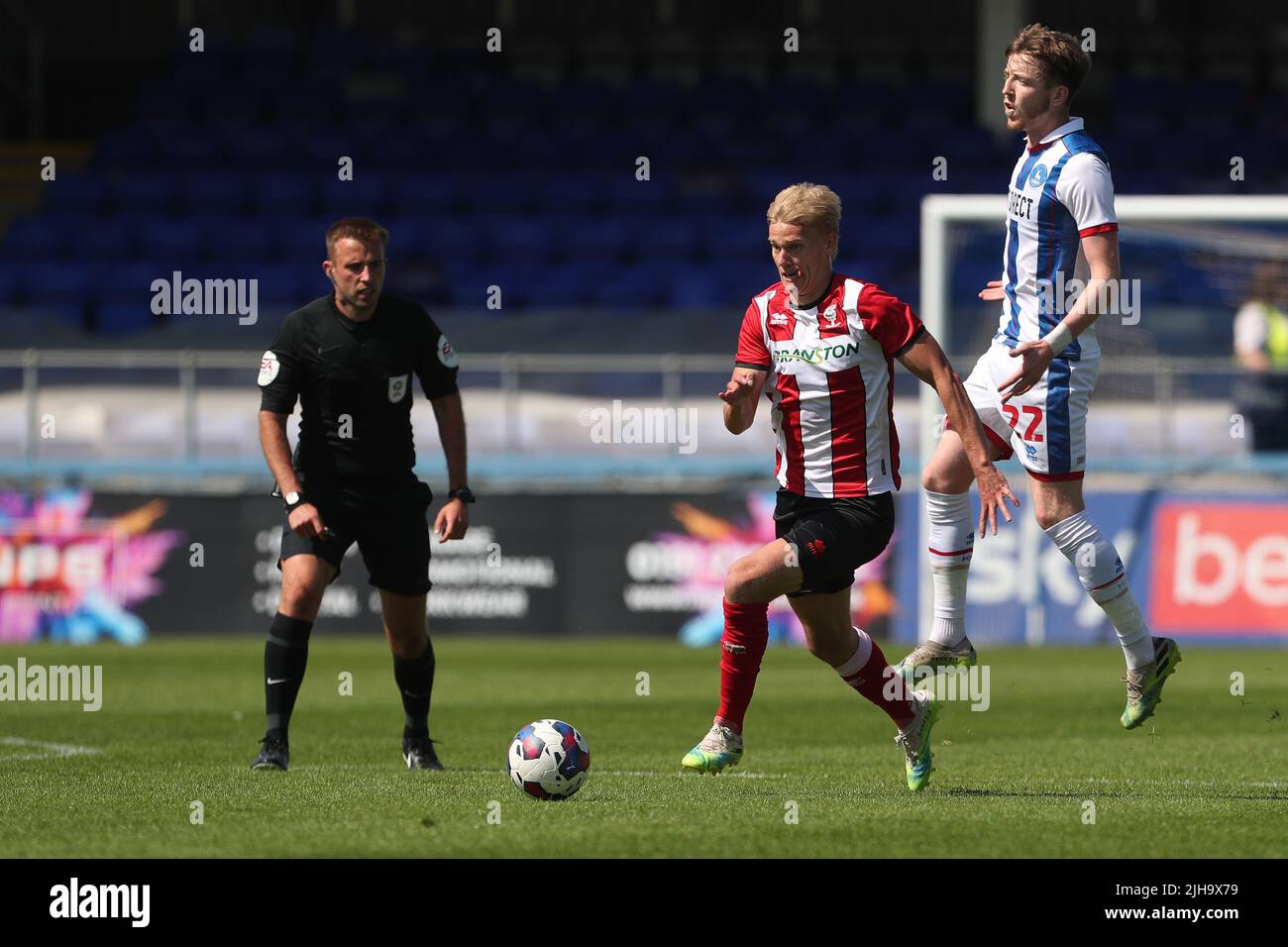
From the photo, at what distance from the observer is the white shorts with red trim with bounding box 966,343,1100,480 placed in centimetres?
744

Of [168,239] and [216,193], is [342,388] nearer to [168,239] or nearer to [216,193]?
[168,239]

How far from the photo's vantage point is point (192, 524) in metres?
17.4

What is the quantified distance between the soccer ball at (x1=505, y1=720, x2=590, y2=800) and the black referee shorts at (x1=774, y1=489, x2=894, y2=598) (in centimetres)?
93

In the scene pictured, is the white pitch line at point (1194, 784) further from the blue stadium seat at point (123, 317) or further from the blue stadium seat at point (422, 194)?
the blue stadium seat at point (422, 194)

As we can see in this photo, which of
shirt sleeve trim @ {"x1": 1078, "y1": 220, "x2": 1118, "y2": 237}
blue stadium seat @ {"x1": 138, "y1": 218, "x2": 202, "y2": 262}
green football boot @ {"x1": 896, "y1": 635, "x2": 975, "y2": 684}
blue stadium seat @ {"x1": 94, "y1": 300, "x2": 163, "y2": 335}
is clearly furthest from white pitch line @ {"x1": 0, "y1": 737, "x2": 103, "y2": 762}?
blue stadium seat @ {"x1": 138, "y1": 218, "x2": 202, "y2": 262}

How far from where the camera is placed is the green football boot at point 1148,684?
7.48 metres

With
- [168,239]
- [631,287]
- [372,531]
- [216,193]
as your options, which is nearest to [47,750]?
[372,531]

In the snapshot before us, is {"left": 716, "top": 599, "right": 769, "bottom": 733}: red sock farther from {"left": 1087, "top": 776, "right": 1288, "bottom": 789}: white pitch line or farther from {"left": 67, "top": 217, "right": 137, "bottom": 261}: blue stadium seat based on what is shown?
{"left": 67, "top": 217, "right": 137, "bottom": 261}: blue stadium seat

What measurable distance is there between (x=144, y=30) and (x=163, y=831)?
24.7 meters

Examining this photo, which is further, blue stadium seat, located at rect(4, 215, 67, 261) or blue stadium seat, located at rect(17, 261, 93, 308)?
blue stadium seat, located at rect(4, 215, 67, 261)

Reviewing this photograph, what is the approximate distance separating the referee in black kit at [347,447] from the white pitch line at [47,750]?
1207 mm

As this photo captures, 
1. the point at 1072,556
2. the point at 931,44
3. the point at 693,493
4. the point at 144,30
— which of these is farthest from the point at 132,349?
the point at 1072,556
